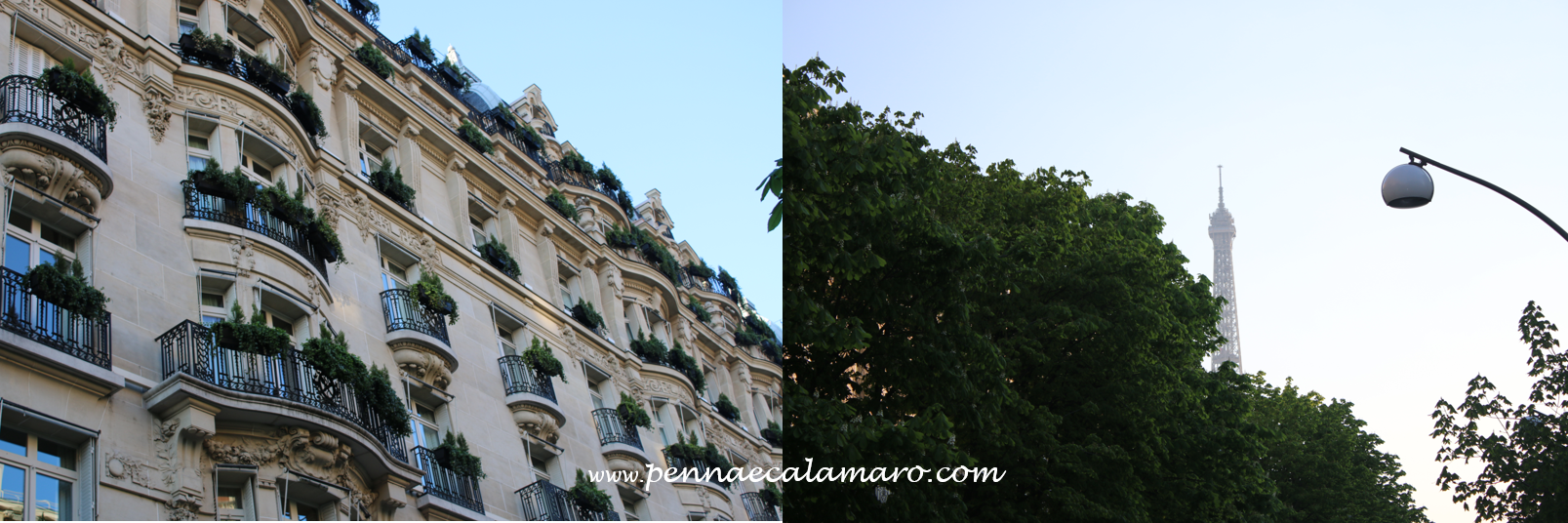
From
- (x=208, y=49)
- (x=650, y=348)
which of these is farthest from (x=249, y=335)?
(x=650, y=348)

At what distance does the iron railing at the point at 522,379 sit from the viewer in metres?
11.5

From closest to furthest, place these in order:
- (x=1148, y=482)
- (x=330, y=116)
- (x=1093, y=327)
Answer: (x=330, y=116), (x=1093, y=327), (x=1148, y=482)

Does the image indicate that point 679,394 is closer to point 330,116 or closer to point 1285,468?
point 330,116

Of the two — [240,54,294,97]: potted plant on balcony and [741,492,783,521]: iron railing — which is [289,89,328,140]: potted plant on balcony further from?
[741,492,783,521]: iron railing

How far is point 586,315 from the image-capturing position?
12.9m

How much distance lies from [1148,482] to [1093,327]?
3154 mm

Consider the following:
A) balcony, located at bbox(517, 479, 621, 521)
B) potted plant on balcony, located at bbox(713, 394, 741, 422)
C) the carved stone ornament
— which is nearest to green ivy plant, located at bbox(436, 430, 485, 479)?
Answer: balcony, located at bbox(517, 479, 621, 521)

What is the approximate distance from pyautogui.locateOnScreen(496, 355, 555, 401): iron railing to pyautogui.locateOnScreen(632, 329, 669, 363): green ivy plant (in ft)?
4.78

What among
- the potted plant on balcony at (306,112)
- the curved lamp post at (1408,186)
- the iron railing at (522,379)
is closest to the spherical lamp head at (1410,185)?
the curved lamp post at (1408,186)

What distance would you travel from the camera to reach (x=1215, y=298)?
24297 millimetres

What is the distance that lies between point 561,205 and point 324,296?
3740 mm

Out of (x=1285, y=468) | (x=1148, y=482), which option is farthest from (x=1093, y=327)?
(x=1285, y=468)

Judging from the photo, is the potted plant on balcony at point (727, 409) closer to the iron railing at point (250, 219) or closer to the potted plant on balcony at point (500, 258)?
the potted plant on balcony at point (500, 258)

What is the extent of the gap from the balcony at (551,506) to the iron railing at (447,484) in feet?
1.47
